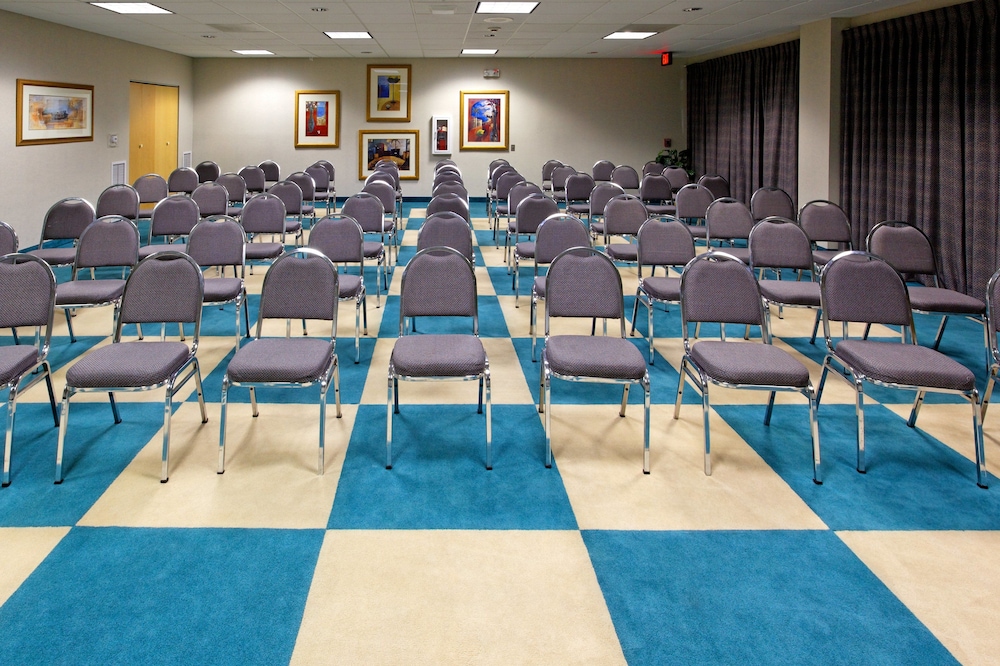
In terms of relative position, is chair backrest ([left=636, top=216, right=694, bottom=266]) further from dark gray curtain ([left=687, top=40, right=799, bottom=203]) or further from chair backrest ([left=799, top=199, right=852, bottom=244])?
dark gray curtain ([left=687, top=40, right=799, bottom=203])

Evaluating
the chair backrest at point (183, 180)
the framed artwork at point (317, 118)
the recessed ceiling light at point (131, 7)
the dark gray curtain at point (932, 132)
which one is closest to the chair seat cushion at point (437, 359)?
the dark gray curtain at point (932, 132)

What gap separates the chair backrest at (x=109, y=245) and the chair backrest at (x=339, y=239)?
138 cm

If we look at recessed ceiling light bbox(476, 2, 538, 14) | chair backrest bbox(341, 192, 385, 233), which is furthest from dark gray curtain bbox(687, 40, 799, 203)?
chair backrest bbox(341, 192, 385, 233)

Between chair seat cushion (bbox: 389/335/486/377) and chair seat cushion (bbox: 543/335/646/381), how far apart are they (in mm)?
391

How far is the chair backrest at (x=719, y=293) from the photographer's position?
4.27 meters

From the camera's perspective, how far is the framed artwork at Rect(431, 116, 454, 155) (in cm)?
1664

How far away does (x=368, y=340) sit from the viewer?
6168 mm

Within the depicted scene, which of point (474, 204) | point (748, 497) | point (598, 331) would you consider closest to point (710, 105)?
point (474, 204)

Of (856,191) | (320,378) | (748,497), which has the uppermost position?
(856,191)

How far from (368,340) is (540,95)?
11922 mm

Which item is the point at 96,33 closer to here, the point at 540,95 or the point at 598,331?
the point at 540,95

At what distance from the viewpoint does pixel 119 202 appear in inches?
320

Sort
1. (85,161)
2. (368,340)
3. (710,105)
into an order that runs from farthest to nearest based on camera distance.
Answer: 1. (710,105)
2. (85,161)
3. (368,340)

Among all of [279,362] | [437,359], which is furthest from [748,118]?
[279,362]
